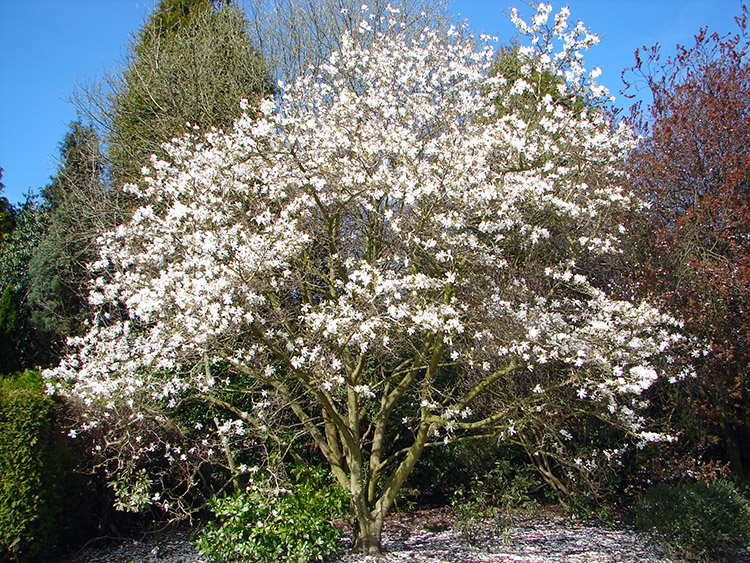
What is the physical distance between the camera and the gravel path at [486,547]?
5133 millimetres

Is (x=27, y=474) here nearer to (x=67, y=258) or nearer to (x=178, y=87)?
(x=67, y=258)

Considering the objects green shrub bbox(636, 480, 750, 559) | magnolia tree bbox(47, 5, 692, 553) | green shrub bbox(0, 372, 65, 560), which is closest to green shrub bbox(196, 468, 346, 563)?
magnolia tree bbox(47, 5, 692, 553)

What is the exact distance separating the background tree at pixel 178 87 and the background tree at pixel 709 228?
21.1 ft

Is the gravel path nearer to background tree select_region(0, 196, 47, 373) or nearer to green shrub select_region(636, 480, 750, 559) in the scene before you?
green shrub select_region(636, 480, 750, 559)

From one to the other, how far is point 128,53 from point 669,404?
11.8 metres

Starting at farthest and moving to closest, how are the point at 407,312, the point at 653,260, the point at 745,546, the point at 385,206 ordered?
the point at 653,260, the point at 385,206, the point at 745,546, the point at 407,312

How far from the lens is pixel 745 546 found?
4.89 m

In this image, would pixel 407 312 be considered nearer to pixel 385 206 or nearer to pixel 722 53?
pixel 385 206

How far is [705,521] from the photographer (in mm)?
4812

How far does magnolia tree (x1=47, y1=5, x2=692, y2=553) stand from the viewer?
175 inches

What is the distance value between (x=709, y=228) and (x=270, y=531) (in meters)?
5.47

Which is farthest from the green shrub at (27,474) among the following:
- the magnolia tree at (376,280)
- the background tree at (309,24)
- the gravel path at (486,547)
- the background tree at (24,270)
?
the background tree at (309,24)

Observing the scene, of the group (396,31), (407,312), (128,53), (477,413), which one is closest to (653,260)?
(477,413)

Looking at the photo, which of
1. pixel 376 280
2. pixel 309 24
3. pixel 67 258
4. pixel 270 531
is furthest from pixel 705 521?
pixel 309 24
